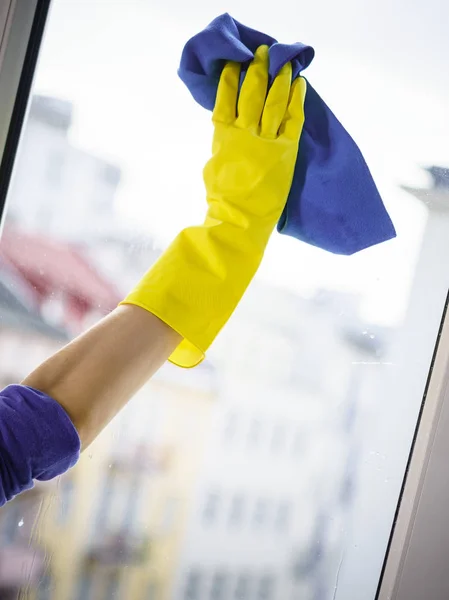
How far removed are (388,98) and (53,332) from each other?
1.79ft

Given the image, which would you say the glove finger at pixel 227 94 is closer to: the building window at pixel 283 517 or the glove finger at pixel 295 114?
the glove finger at pixel 295 114

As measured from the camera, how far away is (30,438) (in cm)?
55

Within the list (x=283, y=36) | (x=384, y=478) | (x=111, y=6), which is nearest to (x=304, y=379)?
(x=384, y=478)

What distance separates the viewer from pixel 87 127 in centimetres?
96

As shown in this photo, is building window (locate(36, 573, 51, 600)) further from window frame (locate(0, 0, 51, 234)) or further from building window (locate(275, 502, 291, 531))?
window frame (locate(0, 0, 51, 234))

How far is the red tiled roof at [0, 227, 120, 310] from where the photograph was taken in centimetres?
92

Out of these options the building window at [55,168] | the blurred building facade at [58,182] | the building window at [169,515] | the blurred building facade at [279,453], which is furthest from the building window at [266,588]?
the building window at [55,168]

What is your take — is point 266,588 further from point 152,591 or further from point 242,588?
point 152,591

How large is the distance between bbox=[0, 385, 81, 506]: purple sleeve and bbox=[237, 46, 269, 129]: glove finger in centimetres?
36

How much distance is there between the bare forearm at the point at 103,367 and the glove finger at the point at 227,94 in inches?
9.3

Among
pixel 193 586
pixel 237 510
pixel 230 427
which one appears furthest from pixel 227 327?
pixel 193 586

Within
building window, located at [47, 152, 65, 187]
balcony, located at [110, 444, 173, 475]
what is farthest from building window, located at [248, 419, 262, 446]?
building window, located at [47, 152, 65, 187]

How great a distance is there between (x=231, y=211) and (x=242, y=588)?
1.53 feet

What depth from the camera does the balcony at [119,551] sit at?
863 mm
